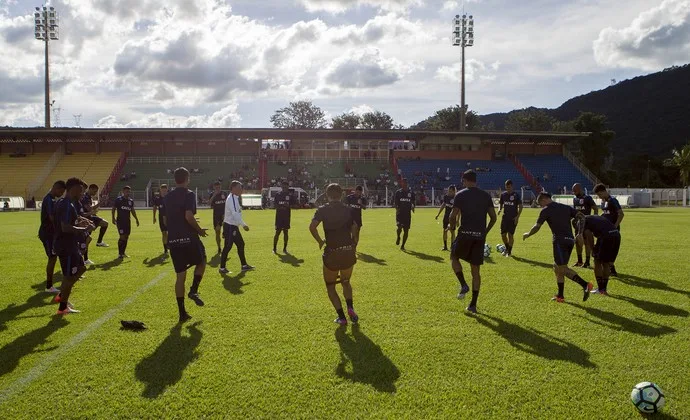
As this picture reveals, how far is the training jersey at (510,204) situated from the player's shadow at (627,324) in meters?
6.16

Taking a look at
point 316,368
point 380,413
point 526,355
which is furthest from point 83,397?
point 526,355

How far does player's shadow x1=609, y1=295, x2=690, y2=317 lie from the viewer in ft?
24.0

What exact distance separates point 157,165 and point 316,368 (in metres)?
55.3

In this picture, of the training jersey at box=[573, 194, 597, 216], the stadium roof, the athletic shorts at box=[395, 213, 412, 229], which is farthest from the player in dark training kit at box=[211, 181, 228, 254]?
the stadium roof

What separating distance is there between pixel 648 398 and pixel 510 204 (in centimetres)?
981

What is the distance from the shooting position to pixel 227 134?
5753 cm

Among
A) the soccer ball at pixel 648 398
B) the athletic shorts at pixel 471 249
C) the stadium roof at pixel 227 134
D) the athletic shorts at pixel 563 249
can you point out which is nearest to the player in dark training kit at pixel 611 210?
the athletic shorts at pixel 563 249

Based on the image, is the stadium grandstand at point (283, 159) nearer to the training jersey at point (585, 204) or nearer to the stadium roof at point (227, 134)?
the stadium roof at point (227, 134)

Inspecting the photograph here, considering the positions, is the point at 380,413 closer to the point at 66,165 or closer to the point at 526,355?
the point at 526,355

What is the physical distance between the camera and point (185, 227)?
711 cm

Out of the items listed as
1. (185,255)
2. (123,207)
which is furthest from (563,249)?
(123,207)

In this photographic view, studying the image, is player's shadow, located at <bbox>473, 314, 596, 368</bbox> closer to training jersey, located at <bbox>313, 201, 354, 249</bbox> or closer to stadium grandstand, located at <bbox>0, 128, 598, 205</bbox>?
training jersey, located at <bbox>313, 201, 354, 249</bbox>

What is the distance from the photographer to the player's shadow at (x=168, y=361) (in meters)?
4.79

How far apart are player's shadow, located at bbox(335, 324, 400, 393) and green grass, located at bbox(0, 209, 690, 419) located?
0.08ft
